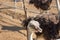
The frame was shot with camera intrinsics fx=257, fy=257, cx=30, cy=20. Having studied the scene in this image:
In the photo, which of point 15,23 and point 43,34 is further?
point 15,23

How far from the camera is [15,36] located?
4.06 m

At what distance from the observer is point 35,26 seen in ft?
7.05

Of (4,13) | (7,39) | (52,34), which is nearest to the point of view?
(52,34)

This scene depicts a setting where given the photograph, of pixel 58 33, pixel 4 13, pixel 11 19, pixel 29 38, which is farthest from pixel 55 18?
pixel 4 13

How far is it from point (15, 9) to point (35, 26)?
318 cm

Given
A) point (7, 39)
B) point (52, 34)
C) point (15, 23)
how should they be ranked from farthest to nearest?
point (15, 23)
point (7, 39)
point (52, 34)

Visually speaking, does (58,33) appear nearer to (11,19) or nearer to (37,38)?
(37,38)

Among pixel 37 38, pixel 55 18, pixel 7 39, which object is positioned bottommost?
pixel 7 39

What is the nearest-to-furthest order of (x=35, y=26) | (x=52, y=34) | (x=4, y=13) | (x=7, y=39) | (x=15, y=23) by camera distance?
(x=35, y=26) < (x=52, y=34) < (x=7, y=39) < (x=15, y=23) < (x=4, y=13)

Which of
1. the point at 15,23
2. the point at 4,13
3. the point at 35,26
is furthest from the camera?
the point at 4,13

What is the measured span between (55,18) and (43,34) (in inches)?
9.7

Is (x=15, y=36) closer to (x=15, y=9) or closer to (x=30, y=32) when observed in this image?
(x=15, y=9)

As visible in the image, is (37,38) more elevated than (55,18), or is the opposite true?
(55,18)

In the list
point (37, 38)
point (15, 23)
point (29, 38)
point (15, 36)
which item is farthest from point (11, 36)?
point (29, 38)
